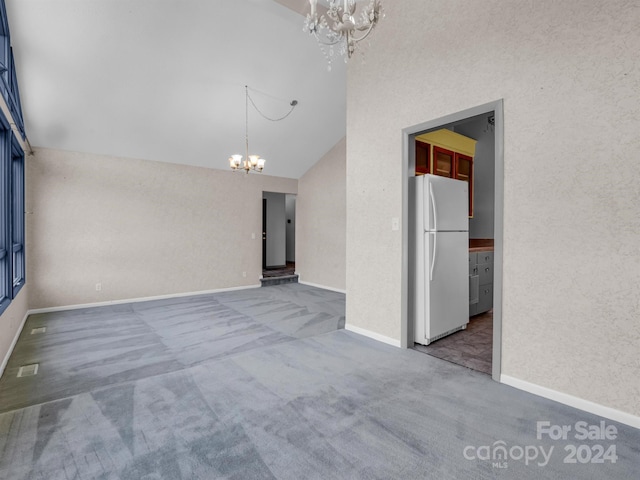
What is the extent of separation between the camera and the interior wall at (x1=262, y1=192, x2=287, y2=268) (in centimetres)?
931

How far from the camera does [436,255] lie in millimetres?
3260

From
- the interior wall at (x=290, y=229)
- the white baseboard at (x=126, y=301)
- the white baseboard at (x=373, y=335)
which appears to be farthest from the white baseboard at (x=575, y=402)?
the interior wall at (x=290, y=229)

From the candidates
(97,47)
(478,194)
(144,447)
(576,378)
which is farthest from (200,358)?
(478,194)

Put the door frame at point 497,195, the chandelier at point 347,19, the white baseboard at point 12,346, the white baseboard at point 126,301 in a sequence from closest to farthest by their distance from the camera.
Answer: the chandelier at point 347,19, the door frame at point 497,195, the white baseboard at point 12,346, the white baseboard at point 126,301

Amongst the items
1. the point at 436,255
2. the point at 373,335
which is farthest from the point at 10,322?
the point at 436,255

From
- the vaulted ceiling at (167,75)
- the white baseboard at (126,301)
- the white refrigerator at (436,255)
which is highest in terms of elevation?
the vaulted ceiling at (167,75)

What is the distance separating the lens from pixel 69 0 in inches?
123

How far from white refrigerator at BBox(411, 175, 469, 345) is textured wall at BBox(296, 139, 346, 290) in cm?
313

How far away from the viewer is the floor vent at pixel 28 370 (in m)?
2.72

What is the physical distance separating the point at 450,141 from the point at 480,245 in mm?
1595

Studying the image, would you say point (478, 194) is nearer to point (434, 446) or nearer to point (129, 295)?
point (434, 446)

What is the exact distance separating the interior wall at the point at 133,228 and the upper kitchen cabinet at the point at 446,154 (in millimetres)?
4081

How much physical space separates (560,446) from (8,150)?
17.3ft

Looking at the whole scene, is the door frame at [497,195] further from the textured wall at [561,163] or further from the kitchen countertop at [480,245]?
the kitchen countertop at [480,245]
